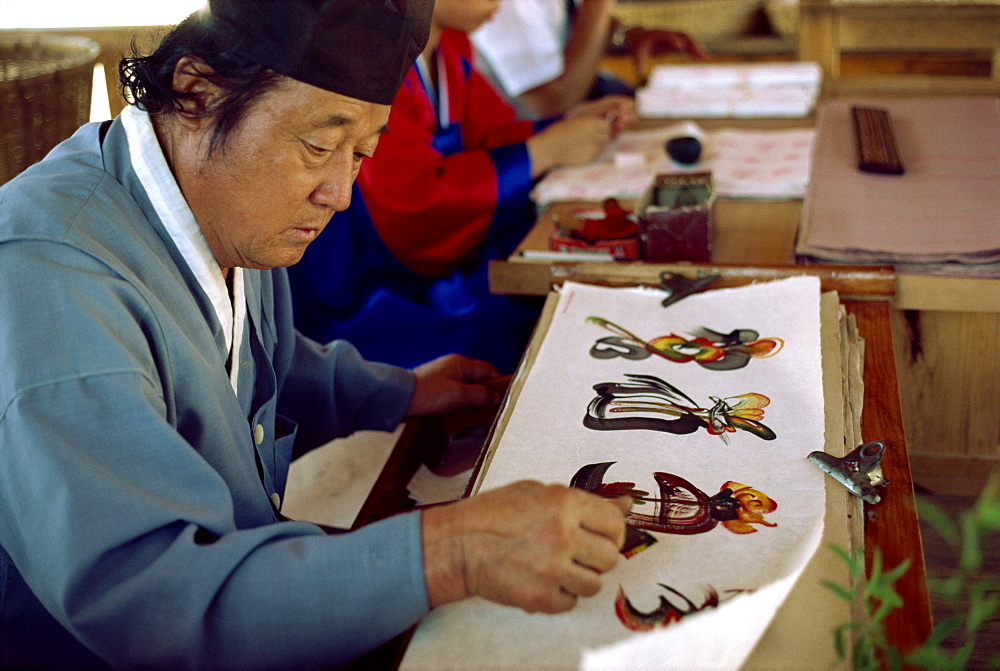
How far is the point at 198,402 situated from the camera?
86 cm

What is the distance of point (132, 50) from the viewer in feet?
3.26

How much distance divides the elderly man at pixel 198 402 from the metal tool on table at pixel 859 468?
0.22 meters

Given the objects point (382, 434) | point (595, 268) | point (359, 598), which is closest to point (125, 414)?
point (359, 598)

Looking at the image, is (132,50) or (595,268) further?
(595,268)

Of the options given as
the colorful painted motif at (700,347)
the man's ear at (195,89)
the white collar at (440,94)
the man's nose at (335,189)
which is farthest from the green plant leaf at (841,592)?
the white collar at (440,94)

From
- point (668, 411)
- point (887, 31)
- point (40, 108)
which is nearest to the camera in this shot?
point (668, 411)

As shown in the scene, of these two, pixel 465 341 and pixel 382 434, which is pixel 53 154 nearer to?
pixel 465 341

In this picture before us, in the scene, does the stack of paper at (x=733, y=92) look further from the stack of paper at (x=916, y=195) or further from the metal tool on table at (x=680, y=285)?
the metal tool on table at (x=680, y=285)

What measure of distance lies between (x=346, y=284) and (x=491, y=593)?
4.00 feet

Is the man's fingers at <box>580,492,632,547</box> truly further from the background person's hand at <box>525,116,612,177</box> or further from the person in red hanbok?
the background person's hand at <box>525,116,612,177</box>

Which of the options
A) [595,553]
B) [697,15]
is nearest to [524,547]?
[595,553]

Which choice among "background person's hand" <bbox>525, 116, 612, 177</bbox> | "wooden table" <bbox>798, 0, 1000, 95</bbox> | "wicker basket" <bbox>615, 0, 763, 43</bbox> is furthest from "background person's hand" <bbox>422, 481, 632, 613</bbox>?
"wicker basket" <bbox>615, 0, 763, 43</bbox>

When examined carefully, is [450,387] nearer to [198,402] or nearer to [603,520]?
[198,402]

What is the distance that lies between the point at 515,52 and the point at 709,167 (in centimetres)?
121
